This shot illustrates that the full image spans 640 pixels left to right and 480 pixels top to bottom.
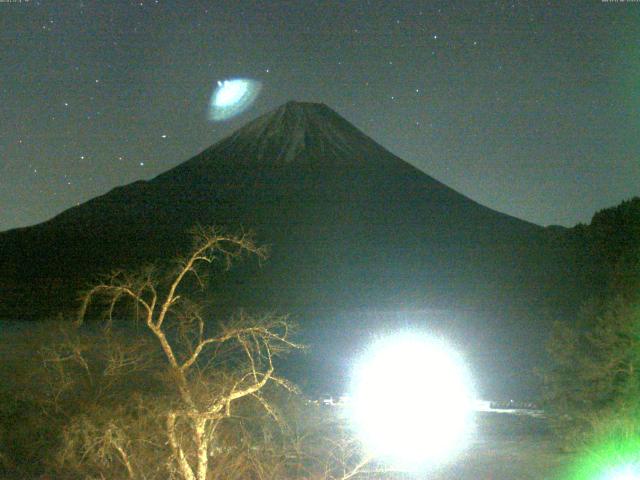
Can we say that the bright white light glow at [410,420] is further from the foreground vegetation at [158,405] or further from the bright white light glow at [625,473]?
the bright white light glow at [625,473]

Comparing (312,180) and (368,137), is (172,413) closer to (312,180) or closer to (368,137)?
(312,180)

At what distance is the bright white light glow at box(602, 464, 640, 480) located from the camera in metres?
13.2

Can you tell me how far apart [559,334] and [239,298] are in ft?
132

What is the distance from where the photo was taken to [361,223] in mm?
86688

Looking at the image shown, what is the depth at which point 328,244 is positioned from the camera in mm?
78125

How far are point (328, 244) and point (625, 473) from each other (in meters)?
65.0

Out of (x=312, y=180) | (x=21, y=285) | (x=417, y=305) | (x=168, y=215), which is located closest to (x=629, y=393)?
(x=417, y=305)

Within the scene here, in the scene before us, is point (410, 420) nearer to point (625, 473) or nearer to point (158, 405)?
point (625, 473)

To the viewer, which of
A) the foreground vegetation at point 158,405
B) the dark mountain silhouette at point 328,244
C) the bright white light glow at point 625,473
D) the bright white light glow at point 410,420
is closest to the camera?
the foreground vegetation at point 158,405

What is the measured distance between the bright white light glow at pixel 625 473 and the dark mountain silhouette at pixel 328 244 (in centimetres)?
1999

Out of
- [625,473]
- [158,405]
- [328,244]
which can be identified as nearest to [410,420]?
[625,473]

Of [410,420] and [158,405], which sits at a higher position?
[158,405]

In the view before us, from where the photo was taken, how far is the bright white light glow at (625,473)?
1323cm

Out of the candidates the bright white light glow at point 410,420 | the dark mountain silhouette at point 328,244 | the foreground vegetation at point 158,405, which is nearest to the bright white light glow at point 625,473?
the bright white light glow at point 410,420
